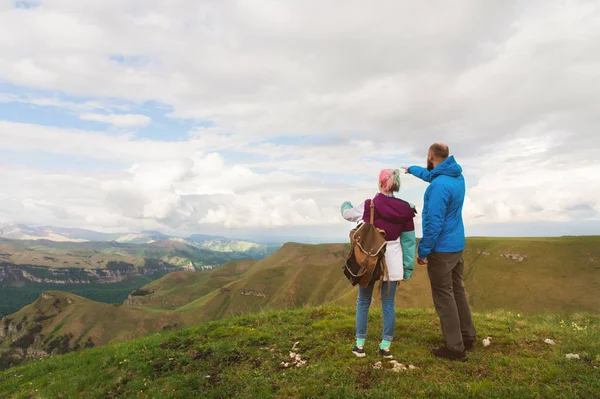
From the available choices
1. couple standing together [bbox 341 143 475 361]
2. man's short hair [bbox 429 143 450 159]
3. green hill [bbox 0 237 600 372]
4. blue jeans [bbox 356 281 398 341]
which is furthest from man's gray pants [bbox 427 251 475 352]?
green hill [bbox 0 237 600 372]

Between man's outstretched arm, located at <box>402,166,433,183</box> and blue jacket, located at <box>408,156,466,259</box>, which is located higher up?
man's outstretched arm, located at <box>402,166,433,183</box>

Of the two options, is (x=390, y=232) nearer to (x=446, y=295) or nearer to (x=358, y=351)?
(x=446, y=295)

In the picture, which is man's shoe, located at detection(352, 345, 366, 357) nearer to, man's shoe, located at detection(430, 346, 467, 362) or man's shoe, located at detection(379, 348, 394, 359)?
man's shoe, located at detection(379, 348, 394, 359)

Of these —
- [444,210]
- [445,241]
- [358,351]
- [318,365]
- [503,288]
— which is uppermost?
[444,210]

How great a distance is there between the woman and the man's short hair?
4.48ft

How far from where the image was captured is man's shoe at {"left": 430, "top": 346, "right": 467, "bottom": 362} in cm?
754

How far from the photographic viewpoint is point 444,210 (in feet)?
24.6

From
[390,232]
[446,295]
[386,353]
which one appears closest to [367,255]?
[390,232]

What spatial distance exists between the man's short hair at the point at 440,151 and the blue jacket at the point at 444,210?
356 mm

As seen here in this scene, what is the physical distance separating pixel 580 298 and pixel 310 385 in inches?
6606

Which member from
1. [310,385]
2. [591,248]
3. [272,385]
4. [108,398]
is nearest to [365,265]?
[310,385]

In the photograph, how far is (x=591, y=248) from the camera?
159875 millimetres

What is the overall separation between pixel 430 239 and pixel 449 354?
9.42ft

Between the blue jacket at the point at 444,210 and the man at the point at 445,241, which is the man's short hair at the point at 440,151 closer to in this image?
the man at the point at 445,241
